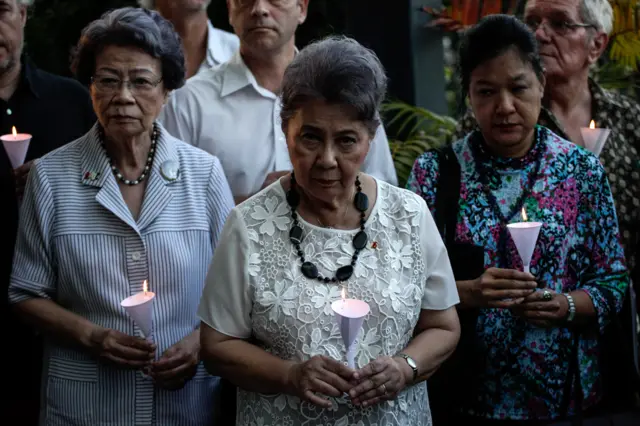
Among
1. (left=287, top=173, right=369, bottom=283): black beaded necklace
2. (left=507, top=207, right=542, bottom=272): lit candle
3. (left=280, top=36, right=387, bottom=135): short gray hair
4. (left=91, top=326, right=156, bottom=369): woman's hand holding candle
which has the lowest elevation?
(left=91, top=326, right=156, bottom=369): woman's hand holding candle

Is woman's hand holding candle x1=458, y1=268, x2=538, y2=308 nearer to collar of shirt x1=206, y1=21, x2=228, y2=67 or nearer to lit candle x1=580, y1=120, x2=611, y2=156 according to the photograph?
lit candle x1=580, y1=120, x2=611, y2=156

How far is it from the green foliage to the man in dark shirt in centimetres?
193

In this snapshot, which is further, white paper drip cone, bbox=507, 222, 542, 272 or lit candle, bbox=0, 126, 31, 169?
lit candle, bbox=0, 126, 31, 169

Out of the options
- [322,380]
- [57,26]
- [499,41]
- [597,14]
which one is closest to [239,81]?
[499,41]

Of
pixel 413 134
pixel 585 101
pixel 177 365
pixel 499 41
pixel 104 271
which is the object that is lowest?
pixel 413 134

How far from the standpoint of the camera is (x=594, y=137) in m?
3.80

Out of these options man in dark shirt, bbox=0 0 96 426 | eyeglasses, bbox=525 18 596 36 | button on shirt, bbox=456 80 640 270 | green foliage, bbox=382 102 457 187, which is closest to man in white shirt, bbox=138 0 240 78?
man in dark shirt, bbox=0 0 96 426

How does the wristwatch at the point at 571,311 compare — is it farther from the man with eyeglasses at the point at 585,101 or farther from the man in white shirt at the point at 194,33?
the man in white shirt at the point at 194,33

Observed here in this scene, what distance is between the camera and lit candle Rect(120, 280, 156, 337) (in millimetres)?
3012

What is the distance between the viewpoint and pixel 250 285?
278 cm

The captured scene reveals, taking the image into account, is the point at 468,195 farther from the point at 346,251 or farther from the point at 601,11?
the point at 601,11

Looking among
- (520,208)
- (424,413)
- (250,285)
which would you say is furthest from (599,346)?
(250,285)

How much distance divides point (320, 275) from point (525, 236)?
29.9 inches

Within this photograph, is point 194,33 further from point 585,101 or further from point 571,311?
point 571,311
